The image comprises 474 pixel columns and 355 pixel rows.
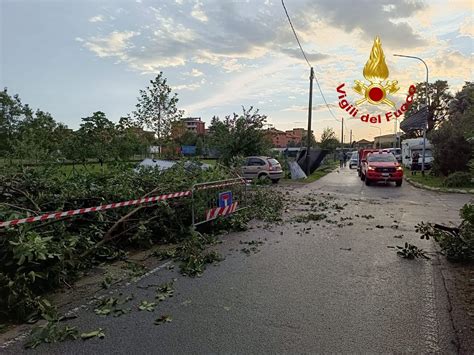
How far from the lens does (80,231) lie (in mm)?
6117

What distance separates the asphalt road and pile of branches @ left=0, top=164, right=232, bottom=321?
0.88 metres

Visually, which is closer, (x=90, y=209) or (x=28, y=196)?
(x=90, y=209)

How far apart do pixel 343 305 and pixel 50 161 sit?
22.9ft

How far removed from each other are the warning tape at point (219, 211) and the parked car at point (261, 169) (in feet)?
40.4

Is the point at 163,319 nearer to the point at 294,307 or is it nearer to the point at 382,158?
the point at 294,307

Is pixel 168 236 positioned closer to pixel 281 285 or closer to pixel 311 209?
pixel 281 285

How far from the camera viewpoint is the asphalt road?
3.43 metres

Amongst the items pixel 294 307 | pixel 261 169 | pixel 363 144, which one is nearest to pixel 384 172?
pixel 261 169

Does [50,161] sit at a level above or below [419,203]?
above

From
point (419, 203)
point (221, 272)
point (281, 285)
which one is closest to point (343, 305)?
point (281, 285)

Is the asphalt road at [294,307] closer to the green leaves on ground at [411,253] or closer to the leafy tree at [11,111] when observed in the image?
the green leaves on ground at [411,253]

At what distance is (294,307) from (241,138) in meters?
21.6

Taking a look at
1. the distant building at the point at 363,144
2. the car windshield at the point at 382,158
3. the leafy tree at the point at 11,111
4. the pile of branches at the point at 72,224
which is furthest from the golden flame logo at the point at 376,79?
the distant building at the point at 363,144

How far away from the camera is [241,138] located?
2547 centimetres
